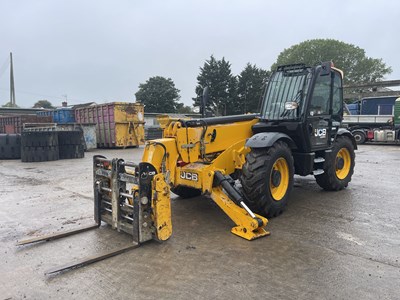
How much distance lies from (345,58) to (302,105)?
60856 millimetres

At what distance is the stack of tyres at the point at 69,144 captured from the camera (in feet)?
48.2

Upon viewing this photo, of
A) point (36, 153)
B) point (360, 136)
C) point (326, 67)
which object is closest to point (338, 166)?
point (326, 67)

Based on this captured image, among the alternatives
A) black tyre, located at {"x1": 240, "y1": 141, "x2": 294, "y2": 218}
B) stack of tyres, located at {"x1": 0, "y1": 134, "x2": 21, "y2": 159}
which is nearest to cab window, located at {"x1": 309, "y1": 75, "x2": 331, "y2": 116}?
black tyre, located at {"x1": 240, "y1": 141, "x2": 294, "y2": 218}

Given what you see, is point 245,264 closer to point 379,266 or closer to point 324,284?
point 324,284

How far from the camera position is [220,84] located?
42.1 m

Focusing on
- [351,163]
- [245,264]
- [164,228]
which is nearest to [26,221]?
[164,228]

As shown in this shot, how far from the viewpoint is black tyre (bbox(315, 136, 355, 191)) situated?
23.1 feet

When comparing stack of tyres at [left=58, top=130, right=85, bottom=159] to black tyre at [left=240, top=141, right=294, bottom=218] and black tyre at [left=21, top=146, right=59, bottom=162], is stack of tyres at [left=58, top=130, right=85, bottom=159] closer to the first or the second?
black tyre at [left=21, top=146, right=59, bottom=162]

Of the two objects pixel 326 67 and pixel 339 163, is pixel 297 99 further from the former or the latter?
pixel 339 163

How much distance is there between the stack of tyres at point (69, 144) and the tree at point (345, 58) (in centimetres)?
5055

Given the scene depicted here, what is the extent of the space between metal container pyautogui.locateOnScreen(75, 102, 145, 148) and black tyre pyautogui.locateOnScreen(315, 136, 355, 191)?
14348 millimetres

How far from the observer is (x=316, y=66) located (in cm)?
631

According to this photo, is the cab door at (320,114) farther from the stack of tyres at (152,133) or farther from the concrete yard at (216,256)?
the stack of tyres at (152,133)

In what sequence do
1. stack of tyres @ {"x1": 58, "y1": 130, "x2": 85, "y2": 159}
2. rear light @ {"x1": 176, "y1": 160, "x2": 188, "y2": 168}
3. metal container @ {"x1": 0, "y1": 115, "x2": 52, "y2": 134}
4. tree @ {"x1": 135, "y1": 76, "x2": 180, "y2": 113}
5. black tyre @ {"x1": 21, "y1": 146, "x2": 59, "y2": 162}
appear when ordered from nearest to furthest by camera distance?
rear light @ {"x1": 176, "y1": 160, "x2": 188, "y2": 168}, black tyre @ {"x1": 21, "y1": 146, "x2": 59, "y2": 162}, stack of tyres @ {"x1": 58, "y1": 130, "x2": 85, "y2": 159}, metal container @ {"x1": 0, "y1": 115, "x2": 52, "y2": 134}, tree @ {"x1": 135, "y1": 76, "x2": 180, "y2": 113}
